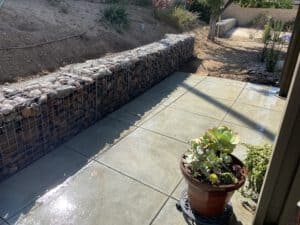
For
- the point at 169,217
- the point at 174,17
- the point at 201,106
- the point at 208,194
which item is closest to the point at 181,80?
the point at 201,106

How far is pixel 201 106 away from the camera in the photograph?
13.8 ft

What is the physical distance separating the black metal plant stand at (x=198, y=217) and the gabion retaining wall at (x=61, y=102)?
1598mm

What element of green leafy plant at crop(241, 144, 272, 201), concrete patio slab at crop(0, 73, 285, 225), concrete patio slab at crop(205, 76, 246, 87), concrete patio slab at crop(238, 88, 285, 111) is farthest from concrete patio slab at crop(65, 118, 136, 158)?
concrete patio slab at crop(205, 76, 246, 87)

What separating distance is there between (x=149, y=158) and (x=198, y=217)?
3.12 feet

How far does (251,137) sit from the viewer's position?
11.1 ft

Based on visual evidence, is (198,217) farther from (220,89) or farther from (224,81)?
(224,81)

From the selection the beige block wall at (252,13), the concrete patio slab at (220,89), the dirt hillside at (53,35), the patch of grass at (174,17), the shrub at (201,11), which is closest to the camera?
the dirt hillside at (53,35)

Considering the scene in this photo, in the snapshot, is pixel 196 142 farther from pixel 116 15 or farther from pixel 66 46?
pixel 116 15

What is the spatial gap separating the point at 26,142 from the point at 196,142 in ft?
5.59

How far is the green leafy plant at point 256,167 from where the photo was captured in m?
2.07

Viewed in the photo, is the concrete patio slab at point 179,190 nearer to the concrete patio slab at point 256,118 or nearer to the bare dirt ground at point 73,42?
the concrete patio slab at point 256,118

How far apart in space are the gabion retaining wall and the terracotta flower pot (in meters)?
1.58

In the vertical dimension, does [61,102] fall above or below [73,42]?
below

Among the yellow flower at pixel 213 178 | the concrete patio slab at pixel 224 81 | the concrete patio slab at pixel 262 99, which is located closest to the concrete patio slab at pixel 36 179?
Result: the yellow flower at pixel 213 178
